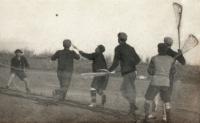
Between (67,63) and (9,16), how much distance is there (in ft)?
3.11

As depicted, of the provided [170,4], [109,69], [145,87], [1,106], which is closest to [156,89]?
[145,87]

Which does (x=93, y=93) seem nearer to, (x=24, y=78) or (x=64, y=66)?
(x=64, y=66)

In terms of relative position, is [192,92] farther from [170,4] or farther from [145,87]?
[170,4]

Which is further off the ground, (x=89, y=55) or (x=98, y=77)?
(x=89, y=55)

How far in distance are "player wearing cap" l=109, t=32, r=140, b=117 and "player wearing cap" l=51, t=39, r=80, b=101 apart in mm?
555

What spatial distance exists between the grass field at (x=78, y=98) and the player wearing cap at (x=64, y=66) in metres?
0.06

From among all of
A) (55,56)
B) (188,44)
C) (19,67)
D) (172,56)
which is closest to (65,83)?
(55,56)

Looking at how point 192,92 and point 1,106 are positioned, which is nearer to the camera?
point 1,106

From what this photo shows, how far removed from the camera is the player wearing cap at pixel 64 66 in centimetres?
655

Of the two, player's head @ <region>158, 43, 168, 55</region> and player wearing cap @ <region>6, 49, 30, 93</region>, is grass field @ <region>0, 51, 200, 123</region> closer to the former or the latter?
player wearing cap @ <region>6, 49, 30, 93</region>

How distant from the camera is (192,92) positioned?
6781mm

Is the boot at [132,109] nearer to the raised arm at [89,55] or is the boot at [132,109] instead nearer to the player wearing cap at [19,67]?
the raised arm at [89,55]

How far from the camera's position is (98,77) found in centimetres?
661

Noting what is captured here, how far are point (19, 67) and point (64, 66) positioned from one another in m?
0.58
